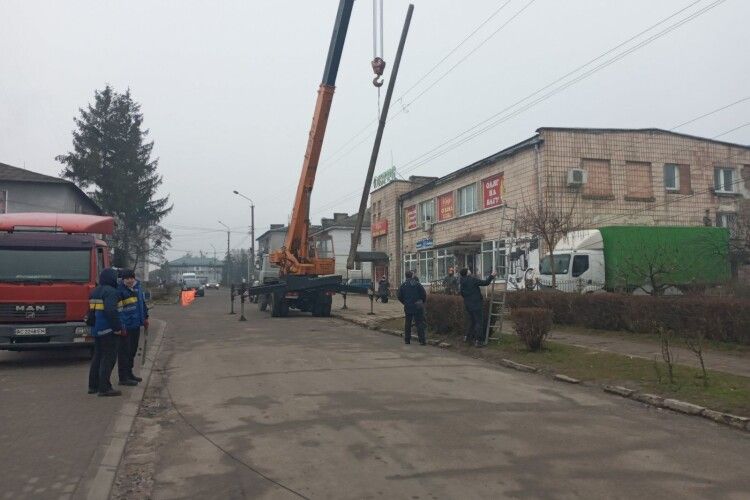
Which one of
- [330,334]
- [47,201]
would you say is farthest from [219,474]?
[47,201]

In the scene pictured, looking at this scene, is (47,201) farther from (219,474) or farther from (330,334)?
(219,474)

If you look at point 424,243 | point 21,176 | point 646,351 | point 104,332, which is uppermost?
point 21,176

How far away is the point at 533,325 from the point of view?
486 inches

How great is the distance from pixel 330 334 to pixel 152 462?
1193 cm

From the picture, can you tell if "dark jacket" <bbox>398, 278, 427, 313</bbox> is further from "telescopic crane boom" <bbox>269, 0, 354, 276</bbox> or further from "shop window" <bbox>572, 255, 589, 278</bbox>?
"shop window" <bbox>572, 255, 589, 278</bbox>

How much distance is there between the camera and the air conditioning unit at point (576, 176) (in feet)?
89.6

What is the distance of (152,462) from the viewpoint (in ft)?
19.3

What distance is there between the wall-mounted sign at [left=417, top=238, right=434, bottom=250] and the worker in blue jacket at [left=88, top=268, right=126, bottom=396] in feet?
101

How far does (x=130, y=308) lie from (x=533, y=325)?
7436 mm

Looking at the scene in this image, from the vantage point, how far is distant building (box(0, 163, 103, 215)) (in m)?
35.8

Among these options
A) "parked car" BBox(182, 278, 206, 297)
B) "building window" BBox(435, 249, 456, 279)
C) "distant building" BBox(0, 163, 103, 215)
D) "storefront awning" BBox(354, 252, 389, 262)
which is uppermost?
"distant building" BBox(0, 163, 103, 215)

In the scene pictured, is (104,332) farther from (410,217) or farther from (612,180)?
(410,217)

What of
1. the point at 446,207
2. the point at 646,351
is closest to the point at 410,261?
the point at 446,207

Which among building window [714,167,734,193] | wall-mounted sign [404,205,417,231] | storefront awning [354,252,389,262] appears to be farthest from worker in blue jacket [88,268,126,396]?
Result: wall-mounted sign [404,205,417,231]
